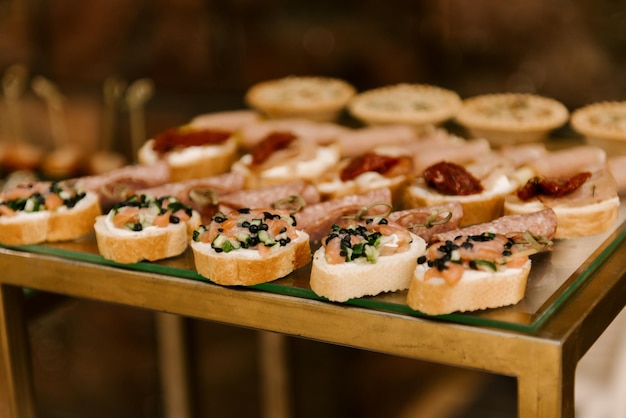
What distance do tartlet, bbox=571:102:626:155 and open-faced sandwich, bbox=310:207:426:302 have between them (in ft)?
4.00

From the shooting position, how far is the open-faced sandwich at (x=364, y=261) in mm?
2076

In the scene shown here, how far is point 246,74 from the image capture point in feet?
16.4

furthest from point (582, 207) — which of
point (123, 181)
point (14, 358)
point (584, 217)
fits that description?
point (14, 358)

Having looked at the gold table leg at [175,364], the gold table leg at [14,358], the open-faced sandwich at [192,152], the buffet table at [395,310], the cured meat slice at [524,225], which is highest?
the cured meat slice at [524,225]

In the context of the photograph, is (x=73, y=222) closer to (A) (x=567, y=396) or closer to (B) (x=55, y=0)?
(A) (x=567, y=396)

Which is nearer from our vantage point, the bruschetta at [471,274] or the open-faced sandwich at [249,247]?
the bruschetta at [471,274]

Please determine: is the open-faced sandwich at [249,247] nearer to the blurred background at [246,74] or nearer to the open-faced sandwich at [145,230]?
the open-faced sandwich at [145,230]

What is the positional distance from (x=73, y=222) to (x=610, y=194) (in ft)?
4.88

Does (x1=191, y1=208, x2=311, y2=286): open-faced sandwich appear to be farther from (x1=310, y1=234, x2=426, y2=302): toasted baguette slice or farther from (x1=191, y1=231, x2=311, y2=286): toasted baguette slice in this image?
(x1=310, y1=234, x2=426, y2=302): toasted baguette slice

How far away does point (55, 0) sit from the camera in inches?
217

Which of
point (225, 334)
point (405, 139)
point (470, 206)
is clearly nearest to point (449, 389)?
point (225, 334)

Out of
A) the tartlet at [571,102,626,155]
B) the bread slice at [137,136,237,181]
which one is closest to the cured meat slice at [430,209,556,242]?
the tartlet at [571,102,626,155]

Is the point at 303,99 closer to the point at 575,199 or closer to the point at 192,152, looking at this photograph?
the point at 192,152

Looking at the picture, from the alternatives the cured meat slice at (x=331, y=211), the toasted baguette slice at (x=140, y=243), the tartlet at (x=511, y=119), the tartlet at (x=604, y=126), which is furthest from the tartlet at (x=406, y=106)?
the toasted baguette slice at (x=140, y=243)
